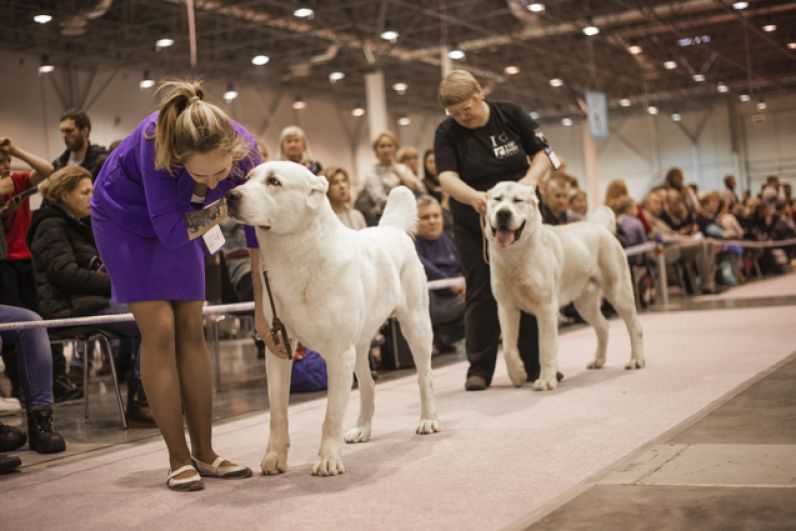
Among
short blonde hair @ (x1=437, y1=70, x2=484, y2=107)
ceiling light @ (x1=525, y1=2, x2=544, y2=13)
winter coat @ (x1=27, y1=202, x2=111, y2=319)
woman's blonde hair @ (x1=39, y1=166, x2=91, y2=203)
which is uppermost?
ceiling light @ (x1=525, y1=2, x2=544, y2=13)

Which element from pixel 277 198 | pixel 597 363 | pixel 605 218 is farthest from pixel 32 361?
pixel 605 218

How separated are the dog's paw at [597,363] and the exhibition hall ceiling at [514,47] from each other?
6653 mm

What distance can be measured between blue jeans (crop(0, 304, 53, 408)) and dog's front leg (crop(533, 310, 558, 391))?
2.64 m

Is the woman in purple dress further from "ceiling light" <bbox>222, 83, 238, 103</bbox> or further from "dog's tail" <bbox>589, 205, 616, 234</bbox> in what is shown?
"ceiling light" <bbox>222, 83, 238, 103</bbox>

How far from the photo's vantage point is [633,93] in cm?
2762

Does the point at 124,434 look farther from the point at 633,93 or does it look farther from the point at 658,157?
the point at 658,157

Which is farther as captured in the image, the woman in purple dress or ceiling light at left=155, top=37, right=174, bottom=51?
ceiling light at left=155, top=37, right=174, bottom=51

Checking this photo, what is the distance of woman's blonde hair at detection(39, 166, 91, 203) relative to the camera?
A: 552 centimetres

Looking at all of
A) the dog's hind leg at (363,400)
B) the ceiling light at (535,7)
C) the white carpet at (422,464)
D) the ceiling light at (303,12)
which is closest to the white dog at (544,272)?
the white carpet at (422,464)

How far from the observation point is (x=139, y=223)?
3.41 m

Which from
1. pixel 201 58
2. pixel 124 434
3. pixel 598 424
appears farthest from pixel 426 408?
pixel 201 58

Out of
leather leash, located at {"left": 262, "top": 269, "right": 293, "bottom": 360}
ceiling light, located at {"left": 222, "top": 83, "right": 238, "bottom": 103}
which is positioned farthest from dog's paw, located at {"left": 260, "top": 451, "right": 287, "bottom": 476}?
ceiling light, located at {"left": 222, "top": 83, "right": 238, "bottom": 103}

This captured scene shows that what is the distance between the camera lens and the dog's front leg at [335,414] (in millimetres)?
3424

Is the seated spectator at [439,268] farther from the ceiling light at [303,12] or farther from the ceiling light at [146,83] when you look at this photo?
the ceiling light at [303,12]
